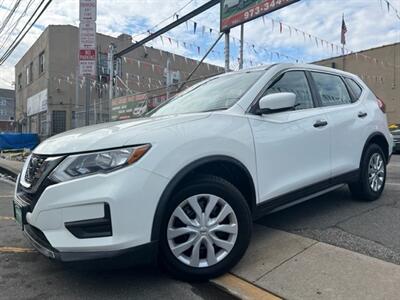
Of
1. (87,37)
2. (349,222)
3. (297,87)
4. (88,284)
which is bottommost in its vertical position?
(88,284)

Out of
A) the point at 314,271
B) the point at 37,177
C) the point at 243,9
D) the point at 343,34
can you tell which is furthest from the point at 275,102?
the point at 343,34

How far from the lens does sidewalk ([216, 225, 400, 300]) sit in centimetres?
276

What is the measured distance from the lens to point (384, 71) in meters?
25.9

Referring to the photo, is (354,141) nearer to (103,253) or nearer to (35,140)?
(103,253)

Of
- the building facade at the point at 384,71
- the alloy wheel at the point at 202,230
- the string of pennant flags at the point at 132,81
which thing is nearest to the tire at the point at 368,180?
the alloy wheel at the point at 202,230

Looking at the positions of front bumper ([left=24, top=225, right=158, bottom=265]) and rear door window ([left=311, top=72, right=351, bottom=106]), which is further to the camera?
rear door window ([left=311, top=72, right=351, bottom=106])

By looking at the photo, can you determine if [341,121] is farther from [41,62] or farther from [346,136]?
[41,62]

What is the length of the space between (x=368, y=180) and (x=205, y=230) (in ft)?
8.86

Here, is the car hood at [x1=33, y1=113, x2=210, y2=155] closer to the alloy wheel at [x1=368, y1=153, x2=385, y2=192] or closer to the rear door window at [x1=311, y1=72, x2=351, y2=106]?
the rear door window at [x1=311, y1=72, x2=351, y2=106]

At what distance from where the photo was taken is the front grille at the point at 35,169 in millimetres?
2857

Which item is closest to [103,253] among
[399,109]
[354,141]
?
[354,141]

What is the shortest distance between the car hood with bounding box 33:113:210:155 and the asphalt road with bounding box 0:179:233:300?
830mm

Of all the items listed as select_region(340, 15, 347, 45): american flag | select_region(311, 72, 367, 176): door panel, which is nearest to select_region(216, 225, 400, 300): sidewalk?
select_region(311, 72, 367, 176): door panel

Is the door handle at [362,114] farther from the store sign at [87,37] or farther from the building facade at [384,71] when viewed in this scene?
the building facade at [384,71]
